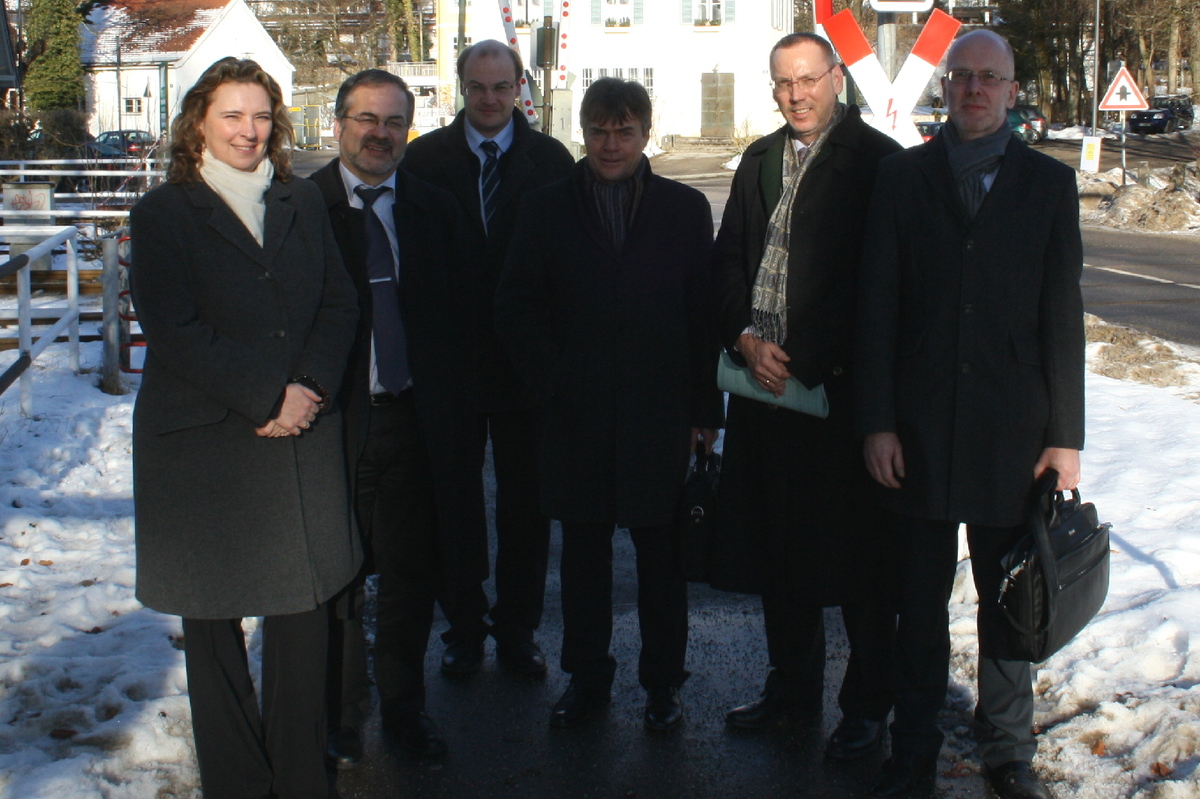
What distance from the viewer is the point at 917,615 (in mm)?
3623

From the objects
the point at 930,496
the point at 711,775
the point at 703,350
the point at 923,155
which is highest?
the point at 923,155

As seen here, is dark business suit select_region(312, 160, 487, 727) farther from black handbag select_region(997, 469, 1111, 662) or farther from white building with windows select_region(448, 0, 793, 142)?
white building with windows select_region(448, 0, 793, 142)

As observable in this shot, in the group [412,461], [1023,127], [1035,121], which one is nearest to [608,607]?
[412,461]

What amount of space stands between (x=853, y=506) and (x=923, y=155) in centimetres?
113

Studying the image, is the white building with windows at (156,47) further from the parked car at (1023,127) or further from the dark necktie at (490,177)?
the dark necktie at (490,177)

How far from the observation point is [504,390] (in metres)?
4.68

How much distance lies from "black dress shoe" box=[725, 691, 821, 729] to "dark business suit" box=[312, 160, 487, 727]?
3.41 ft

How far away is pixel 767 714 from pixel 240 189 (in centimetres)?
234

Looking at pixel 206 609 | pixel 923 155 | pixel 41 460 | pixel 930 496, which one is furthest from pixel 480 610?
pixel 41 460

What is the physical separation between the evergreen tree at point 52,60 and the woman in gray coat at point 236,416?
2113 inches

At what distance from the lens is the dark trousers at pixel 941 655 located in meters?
3.53

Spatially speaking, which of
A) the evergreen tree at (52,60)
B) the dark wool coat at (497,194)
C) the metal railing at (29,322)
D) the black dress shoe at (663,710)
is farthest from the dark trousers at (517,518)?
the evergreen tree at (52,60)

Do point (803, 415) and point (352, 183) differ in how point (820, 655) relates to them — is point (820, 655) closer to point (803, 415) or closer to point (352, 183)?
point (803, 415)

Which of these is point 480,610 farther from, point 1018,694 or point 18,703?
point 1018,694
